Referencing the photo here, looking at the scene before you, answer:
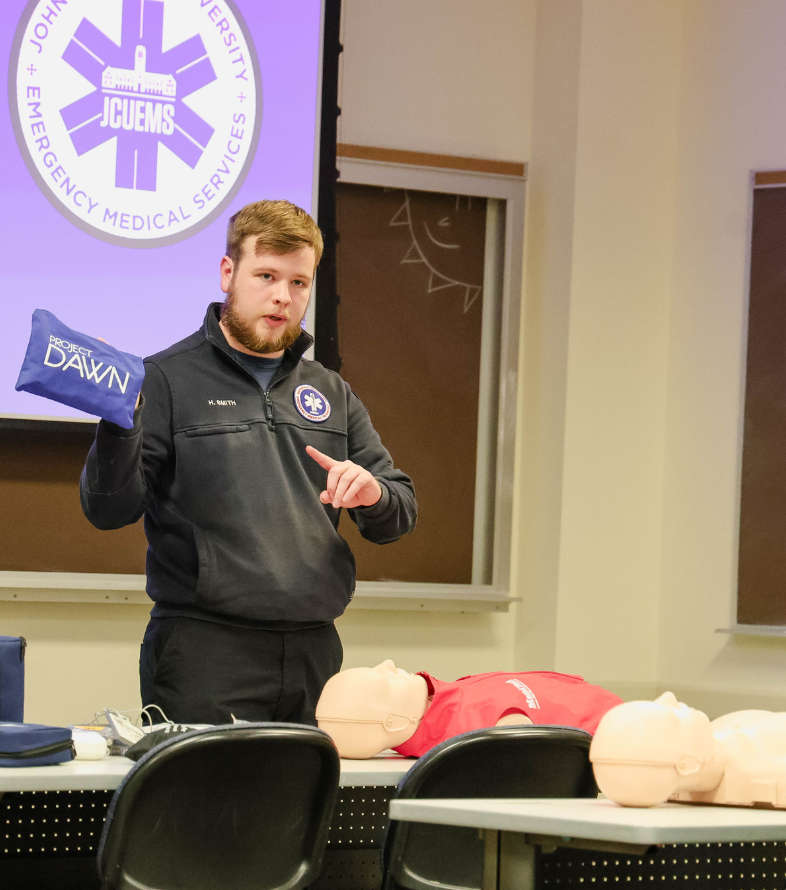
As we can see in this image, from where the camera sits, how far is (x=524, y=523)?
14.5ft

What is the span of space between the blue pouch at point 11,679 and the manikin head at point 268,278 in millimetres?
776

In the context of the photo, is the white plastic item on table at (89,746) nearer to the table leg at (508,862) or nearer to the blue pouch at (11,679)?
the blue pouch at (11,679)

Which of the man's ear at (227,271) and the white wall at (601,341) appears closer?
the man's ear at (227,271)

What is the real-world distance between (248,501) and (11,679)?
0.55 metres

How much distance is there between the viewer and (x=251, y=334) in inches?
95.7

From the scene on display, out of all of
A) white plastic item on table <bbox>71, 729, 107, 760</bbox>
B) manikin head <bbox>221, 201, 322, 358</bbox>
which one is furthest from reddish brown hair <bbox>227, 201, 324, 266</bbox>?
white plastic item on table <bbox>71, 729, 107, 760</bbox>

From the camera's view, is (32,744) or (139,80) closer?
(32,744)

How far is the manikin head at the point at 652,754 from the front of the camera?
1412 mm

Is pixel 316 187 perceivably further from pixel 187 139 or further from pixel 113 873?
pixel 113 873

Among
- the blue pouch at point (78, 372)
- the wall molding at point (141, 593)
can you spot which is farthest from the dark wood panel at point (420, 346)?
the blue pouch at point (78, 372)

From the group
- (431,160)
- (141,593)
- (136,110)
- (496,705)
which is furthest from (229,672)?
(431,160)

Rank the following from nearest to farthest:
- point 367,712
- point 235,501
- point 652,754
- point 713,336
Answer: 1. point 652,754
2. point 367,712
3. point 235,501
4. point 713,336

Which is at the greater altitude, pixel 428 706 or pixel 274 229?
pixel 274 229

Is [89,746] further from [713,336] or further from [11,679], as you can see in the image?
[713,336]
